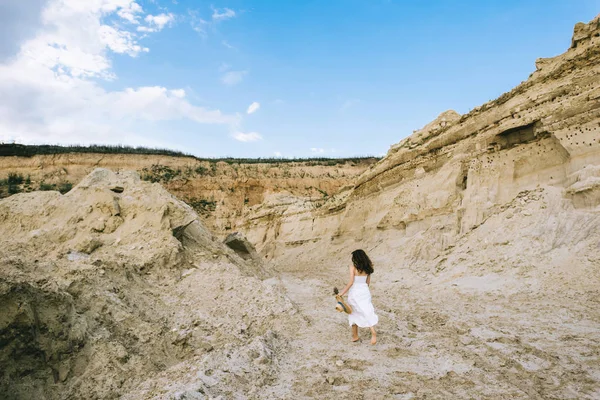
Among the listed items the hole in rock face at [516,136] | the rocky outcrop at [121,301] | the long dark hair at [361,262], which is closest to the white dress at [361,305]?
the long dark hair at [361,262]

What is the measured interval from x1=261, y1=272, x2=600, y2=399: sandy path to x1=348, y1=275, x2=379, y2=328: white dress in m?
0.28

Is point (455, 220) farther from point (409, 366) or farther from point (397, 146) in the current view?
point (409, 366)

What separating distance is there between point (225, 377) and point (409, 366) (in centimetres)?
200

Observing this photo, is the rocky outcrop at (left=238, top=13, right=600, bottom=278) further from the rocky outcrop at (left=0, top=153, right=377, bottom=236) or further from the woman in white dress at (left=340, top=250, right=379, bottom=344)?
the rocky outcrop at (left=0, top=153, right=377, bottom=236)

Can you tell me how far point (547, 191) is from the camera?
9.93 m

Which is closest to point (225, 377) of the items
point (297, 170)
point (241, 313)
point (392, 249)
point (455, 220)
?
point (241, 313)

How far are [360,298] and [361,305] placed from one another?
10 cm

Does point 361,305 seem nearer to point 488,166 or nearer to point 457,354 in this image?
point 457,354

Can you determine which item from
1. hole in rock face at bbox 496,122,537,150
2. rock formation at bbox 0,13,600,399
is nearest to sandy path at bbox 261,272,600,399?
rock formation at bbox 0,13,600,399

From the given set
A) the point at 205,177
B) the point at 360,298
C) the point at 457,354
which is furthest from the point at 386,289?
the point at 205,177

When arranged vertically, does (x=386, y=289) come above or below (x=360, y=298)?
below

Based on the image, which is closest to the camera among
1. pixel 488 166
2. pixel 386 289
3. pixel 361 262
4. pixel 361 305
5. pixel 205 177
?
pixel 361 305

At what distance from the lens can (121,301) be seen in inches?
213

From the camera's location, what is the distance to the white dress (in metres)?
5.06
